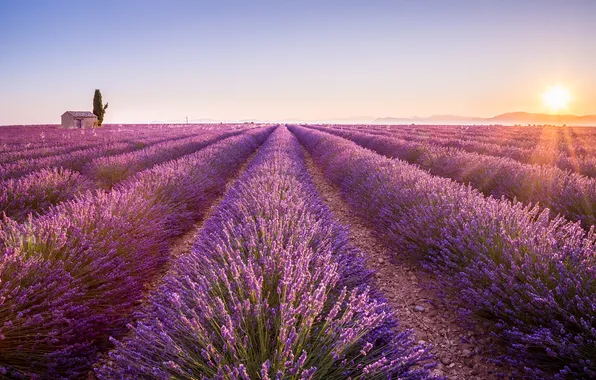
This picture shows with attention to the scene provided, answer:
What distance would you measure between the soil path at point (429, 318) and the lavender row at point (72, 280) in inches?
82.4

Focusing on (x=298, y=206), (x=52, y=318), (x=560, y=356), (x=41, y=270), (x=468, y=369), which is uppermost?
(x=298, y=206)

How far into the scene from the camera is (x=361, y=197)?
5246 millimetres

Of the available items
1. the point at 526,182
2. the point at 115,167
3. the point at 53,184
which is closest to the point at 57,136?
the point at 115,167

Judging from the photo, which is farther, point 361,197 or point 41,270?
point 361,197

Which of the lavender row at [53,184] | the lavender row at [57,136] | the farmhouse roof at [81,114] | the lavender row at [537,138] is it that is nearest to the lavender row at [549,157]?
the lavender row at [537,138]

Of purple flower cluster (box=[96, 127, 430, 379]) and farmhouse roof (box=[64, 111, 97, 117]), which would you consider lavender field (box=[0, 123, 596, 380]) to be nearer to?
purple flower cluster (box=[96, 127, 430, 379])

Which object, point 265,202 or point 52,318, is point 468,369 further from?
point 52,318

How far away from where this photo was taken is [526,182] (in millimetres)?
4855

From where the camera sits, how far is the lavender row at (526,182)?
393 cm

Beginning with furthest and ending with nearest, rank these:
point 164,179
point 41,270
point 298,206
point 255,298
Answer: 1. point 164,179
2. point 298,206
3. point 41,270
4. point 255,298

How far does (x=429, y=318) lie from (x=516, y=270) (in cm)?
84

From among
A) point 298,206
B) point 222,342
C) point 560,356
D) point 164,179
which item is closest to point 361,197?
point 298,206

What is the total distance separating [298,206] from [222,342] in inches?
63.9

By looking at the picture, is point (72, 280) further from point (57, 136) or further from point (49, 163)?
point (57, 136)
